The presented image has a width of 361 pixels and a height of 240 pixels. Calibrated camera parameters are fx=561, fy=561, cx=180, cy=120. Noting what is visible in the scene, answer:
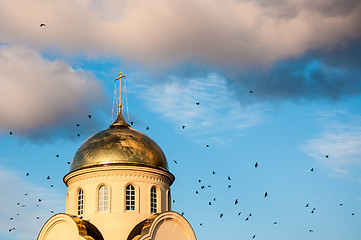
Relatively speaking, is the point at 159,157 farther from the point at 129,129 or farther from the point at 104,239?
the point at 104,239

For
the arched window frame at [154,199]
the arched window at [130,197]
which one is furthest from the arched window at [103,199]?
the arched window frame at [154,199]

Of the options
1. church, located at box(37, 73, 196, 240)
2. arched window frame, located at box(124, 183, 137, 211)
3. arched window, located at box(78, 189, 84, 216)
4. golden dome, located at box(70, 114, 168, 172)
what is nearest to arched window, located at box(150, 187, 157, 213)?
church, located at box(37, 73, 196, 240)

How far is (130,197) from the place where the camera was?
79.6 feet

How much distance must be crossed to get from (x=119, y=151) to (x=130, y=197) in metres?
2.06

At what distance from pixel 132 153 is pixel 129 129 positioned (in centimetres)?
206

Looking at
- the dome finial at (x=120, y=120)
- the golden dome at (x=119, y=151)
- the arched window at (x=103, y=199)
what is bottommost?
the arched window at (x=103, y=199)

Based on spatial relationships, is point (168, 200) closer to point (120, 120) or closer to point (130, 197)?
point (130, 197)

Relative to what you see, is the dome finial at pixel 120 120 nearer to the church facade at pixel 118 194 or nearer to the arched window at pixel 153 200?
the church facade at pixel 118 194

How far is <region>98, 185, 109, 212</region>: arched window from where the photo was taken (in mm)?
24000

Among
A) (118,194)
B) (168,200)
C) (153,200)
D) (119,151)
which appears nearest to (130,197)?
(118,194)

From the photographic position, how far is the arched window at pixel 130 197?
24062mm

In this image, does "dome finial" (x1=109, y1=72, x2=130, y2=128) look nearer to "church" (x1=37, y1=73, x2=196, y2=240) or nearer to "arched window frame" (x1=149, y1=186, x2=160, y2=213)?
"church" (x1=37, y1=73, x2=196, y2=240)

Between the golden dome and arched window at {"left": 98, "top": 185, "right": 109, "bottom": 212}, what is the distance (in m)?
1.08

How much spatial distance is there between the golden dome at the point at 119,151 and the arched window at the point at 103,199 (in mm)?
1084
